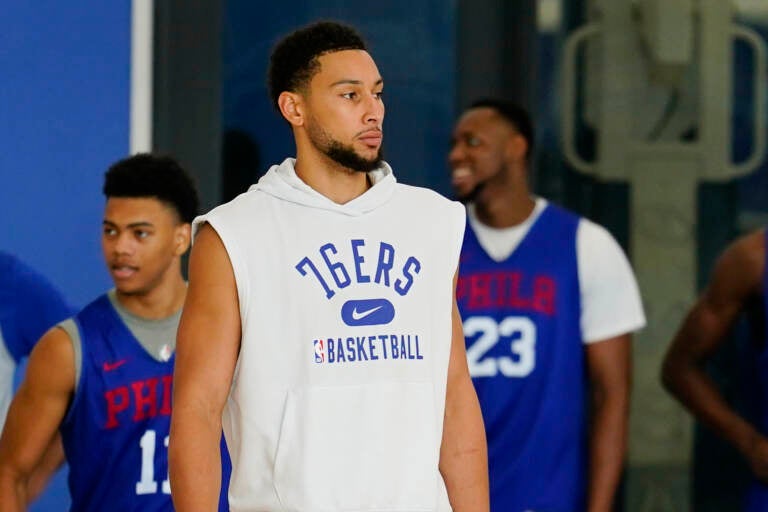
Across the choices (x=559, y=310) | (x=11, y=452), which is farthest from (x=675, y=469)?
(x=11, y=452)

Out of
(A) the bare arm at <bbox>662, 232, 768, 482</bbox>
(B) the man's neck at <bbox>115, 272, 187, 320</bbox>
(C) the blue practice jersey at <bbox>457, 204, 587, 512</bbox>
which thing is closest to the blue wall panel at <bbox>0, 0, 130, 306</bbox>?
(B) the man's neck at <bbox>115, 272, 187, 320</bbox>

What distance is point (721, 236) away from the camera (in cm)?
560

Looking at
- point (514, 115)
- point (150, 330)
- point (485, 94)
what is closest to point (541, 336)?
point (514, 115)

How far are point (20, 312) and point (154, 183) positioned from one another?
568mm

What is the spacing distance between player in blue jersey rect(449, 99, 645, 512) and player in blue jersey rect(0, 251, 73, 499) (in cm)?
110

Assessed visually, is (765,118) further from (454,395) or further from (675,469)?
(454,395)

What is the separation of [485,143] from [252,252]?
1885 mm

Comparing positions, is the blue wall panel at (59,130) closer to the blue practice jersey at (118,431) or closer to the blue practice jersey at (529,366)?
the blue practice jersey at (118,431)

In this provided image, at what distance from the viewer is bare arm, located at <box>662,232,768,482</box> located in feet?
14.7

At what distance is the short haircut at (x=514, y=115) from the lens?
16.5ft

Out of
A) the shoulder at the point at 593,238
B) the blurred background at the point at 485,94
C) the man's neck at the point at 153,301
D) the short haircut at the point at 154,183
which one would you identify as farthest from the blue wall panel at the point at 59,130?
the shoulder at the point at 593,238

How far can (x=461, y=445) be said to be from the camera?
3320mm

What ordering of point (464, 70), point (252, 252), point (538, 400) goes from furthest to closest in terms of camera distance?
1. point (464, 70)
2. point (538, 400)
3. point (252, 252)

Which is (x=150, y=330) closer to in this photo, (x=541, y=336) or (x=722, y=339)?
(x=541, y=336)
